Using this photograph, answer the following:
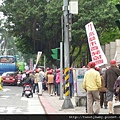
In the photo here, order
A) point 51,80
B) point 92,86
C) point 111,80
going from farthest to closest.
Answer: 1. point 51,80
2. point 111,80
3. point 92,86

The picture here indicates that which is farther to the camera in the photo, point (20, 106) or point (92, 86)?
point (20, 106)

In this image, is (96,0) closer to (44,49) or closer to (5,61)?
(44,49)

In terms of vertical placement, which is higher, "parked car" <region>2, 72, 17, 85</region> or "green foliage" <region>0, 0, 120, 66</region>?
"green foliage" <region>0, 0, 120, 66</region>

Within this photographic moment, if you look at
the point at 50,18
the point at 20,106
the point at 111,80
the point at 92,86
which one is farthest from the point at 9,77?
the point at 92,86

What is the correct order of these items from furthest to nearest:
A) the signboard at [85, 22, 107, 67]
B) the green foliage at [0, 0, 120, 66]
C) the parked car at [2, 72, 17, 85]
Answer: the parked car at [2, 72, 17, 85]
the green foliage at [0, 0, 120, 66]
the signboard at [85, 22, 107, 67]

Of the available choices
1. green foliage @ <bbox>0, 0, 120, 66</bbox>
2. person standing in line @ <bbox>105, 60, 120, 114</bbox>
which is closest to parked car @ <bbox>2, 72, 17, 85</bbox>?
green foliage @ <bbox>0, 0, 120, 66</bbox>

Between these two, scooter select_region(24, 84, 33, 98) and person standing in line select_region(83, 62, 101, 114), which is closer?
person standing in line select_region(83, 62, 101, 114)

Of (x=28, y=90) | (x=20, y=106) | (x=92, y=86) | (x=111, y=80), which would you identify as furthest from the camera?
(x=28, y=90)

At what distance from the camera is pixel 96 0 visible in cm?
4322

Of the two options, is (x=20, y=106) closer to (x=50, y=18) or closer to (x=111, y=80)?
(x=111, y=80)

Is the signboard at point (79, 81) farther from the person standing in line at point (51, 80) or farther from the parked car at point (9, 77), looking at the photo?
the parked car at point (9, 77)

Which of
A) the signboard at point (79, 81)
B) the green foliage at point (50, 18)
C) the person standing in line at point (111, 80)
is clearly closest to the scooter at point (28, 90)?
the signboard at point (79, 81)

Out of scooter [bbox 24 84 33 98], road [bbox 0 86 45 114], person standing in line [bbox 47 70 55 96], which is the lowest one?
road [bbox 0 86 45 114]

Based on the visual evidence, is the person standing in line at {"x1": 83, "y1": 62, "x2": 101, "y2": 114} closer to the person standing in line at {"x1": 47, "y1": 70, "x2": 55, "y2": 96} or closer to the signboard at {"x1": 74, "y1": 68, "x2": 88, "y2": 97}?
the signboard at {"x1": 74, "y1": 68, "x2": 88, "y2": 97}
